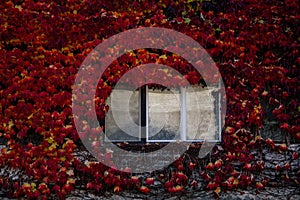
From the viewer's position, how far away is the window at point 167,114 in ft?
15.6

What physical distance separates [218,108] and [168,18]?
1.30 metres

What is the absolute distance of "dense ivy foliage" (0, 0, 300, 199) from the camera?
4465 mm

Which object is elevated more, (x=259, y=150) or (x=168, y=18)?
(x=168, y=18)

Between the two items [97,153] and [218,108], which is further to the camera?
[218,108]

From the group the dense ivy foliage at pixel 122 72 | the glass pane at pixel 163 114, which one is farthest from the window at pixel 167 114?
the dense ivy foliage at pixel 122 72

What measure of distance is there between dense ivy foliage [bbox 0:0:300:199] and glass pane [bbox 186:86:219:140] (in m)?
0.23

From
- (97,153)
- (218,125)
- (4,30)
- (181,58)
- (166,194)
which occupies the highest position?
(4,30)

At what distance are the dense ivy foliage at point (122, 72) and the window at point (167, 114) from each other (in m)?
0.24

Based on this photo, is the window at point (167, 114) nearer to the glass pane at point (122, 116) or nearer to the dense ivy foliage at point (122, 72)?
the glass pane at point (122, 116)

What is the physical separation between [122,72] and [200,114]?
1.13 m

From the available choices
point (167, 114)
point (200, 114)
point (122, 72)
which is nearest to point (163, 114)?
point (167, 114)

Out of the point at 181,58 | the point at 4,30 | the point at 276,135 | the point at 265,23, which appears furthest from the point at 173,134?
Result: the point at 4,30

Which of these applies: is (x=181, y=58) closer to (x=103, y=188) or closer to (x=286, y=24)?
(x=286, y=24)

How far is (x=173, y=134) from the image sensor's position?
188 inches
